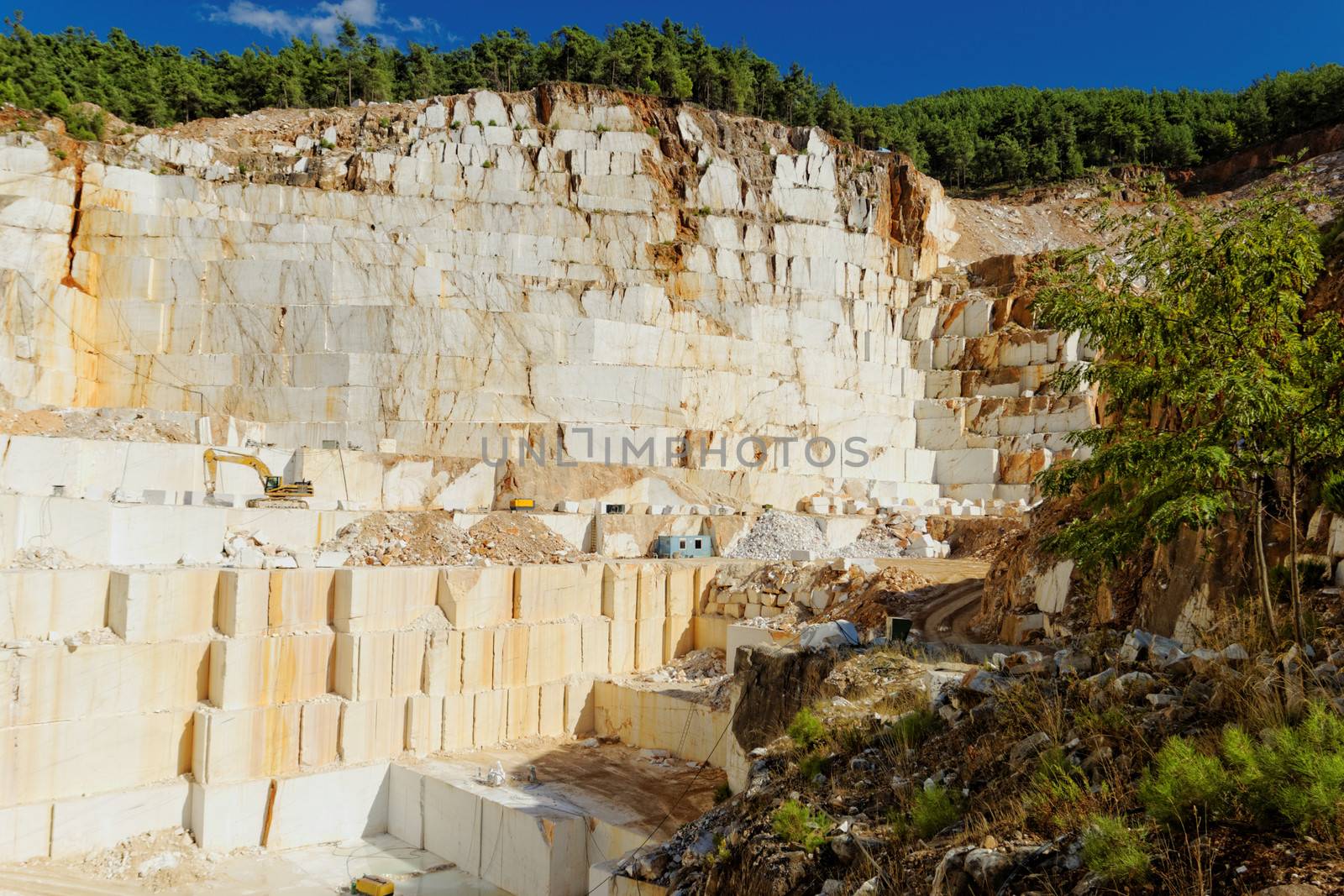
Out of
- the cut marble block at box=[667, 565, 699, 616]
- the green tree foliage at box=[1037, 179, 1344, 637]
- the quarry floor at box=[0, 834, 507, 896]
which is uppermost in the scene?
the green tree foliage at box=[1037, 179, 1344, 637]

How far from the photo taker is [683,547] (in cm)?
2730

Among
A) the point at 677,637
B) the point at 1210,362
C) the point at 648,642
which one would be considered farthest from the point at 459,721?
the point at 1210,362

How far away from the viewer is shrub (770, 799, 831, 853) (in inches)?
275

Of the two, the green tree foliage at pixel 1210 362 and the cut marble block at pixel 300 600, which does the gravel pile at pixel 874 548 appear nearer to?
the cut marble block at pixel 300 600

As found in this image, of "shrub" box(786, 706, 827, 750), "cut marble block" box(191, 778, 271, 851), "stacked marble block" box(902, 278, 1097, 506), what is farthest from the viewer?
"stacked marble block" box(902, 278, 1097, 506)

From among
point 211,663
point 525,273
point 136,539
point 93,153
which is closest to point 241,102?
point 93,153

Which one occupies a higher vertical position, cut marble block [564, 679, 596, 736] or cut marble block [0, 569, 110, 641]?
cut marble block [0, 569, 110, 641]

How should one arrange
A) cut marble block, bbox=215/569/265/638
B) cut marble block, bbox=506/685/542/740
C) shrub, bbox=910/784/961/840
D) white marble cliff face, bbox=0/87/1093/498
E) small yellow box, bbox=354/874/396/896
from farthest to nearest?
white marble cliff face, bbox=0/87/1093/498 < cut marble block, bbox=506/685/542/740 < cut marble block, bbox=215/569/265/638 < small yellow box, bbox=354/874/396/896 < shrub, bbox=910/784/961/840

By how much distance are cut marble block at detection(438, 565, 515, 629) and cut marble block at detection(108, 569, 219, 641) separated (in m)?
4.24

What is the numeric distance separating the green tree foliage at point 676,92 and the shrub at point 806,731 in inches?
1668

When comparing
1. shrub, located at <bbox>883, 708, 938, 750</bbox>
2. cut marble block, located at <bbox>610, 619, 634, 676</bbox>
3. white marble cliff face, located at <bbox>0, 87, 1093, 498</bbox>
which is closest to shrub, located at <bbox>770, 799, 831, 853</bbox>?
shrub, located at <bbox>883, 708, 938, 750</bbox>

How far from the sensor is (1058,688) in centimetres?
788

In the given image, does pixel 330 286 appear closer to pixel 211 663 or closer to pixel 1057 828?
pixel 211 663

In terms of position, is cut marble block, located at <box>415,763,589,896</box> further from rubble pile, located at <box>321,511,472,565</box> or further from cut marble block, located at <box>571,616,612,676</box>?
rubble pile, located at <box>321,511,472,565</box>
